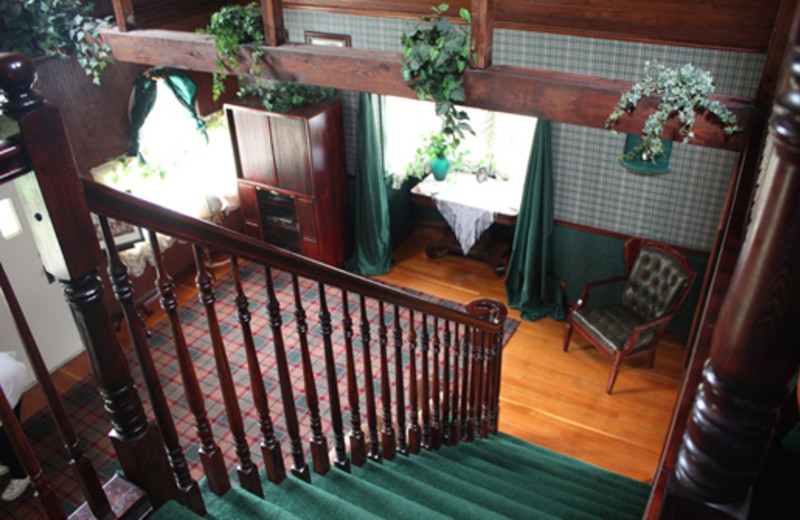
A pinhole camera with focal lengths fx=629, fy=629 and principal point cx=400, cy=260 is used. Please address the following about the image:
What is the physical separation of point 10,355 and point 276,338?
3068mm

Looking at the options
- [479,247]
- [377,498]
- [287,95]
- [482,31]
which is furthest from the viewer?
[479,247]

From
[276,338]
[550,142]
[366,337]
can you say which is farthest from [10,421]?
[550,142]

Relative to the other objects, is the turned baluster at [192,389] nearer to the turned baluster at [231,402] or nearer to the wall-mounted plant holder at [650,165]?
the turned baluster at [231,402]

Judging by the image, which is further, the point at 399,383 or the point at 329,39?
the point at 329,39

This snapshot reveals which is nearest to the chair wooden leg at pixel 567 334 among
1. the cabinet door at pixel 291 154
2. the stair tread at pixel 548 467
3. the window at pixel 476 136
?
the window at pixel 476 136

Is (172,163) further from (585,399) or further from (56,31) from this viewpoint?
(585,399)

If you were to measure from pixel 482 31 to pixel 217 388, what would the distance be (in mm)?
3341

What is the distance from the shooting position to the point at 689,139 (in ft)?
11.5

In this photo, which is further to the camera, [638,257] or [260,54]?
[638,257]

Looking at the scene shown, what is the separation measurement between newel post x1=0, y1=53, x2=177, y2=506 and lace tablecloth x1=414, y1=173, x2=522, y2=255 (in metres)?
4.69

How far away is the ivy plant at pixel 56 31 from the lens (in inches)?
A: 181

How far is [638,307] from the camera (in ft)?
17.4

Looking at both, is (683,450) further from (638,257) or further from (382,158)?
(382,158)

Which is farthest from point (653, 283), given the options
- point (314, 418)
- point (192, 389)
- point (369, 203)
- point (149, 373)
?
point (149, 373)
